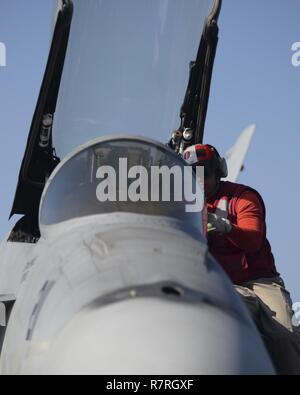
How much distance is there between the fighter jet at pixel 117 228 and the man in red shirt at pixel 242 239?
1337 mm

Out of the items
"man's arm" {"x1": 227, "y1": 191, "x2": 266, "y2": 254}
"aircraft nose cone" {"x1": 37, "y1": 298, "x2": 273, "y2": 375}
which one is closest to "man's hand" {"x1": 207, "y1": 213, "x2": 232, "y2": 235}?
"man's arm" {"x1": 227, "y1": 191, "x2": 266, "y2": 254}

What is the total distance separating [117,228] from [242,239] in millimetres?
2491

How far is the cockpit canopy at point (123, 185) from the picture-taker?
16.8ft

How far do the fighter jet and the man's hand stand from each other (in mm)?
1051

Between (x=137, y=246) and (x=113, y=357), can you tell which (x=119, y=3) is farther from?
(x=113, y=357)

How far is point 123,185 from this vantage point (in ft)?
17.3

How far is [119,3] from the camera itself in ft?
27.8

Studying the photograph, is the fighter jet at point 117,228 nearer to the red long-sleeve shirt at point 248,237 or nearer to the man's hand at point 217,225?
the man's hand at point 217,225

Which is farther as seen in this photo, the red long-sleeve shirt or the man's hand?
the red long-sleeve shirt

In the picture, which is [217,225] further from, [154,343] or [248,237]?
[154,343]

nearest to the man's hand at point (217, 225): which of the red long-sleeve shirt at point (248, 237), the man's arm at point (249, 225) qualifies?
the man's arm at point (249, 225)

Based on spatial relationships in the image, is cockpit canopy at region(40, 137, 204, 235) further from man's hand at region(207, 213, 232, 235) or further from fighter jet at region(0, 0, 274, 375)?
man's hand at region(207, 213, 232, 235)

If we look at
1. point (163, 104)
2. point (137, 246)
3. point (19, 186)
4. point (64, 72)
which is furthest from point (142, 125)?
point (137, 246)

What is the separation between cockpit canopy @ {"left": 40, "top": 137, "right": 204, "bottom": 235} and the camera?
16.8 ft
